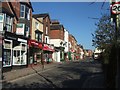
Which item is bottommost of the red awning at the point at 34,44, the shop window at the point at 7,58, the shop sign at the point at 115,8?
the shop window at the point at 7,58

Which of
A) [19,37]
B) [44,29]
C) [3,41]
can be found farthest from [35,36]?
[3,41]

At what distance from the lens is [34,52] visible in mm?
41812

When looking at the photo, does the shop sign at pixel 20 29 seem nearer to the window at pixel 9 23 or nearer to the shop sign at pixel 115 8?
the window at pixel 9 23

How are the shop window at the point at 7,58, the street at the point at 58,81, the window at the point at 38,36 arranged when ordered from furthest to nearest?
the window at the point at 38,36 < the shop window at the point at 7,58 < the street at the point at 58,81

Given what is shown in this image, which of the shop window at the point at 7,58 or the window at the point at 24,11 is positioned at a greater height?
the window at the point at 24,11

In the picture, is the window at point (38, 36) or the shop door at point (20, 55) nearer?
the shop door at point (20, 55)

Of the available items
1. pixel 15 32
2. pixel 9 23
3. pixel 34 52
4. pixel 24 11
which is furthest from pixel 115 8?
pixel 34 52

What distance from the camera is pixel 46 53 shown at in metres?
51.2

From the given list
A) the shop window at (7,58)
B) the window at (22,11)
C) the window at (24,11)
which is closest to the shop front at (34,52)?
the window at (24,11)

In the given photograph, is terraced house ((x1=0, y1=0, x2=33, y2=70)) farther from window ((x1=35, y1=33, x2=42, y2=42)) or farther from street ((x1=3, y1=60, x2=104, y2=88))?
window ((x1=35, y1=33, x2=42, y2=42))

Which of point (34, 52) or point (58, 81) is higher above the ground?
point (34, 52)

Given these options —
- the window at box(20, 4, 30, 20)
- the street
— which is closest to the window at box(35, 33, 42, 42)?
the window at box(20, 4, 30, 20)

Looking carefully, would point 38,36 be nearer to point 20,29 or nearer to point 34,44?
point 34,44

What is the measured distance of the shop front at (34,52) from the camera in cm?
3839
